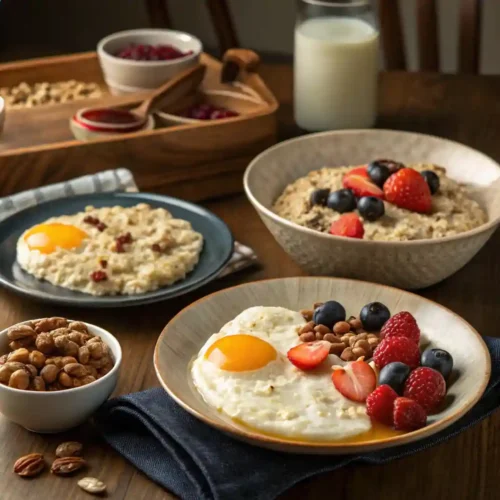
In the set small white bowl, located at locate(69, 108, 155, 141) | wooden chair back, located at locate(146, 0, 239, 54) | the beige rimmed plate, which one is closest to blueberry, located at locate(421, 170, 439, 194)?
the beige rimmed plate

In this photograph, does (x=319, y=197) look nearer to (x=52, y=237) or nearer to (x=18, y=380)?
(x=52, y=237)

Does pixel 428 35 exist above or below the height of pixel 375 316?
below

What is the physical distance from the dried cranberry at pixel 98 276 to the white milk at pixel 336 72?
894 mm

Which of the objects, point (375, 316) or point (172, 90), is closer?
point (375, 316)

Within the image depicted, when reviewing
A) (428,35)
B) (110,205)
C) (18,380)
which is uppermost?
(18,380)

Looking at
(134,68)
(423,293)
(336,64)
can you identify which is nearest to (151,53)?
(134,68)

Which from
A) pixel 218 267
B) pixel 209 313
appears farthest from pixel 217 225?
pixel 209 313

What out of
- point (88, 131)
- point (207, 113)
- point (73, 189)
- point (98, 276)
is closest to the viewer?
point (98, 276)

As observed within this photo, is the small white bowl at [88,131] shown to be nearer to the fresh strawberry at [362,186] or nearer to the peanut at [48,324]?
the fresh strawberry at [362,186]

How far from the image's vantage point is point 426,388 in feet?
4.01

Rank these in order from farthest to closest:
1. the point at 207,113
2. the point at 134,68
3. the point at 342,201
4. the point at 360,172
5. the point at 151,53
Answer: the point at 151,53, the point at 134,68, the point at 207,113, the point at 360,172, the point at 342,201

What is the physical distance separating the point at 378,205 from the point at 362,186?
8 centimetres

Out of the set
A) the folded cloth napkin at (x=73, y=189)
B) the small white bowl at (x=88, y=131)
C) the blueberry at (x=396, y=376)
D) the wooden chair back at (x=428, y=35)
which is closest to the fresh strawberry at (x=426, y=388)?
the blueberry at (x=396, y=376)

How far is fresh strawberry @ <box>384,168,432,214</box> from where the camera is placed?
1657 mm
